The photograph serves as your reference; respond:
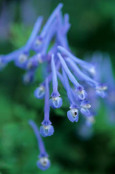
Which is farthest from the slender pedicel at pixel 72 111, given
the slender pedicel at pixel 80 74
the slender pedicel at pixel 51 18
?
the slender pedicel at pixel 51 18

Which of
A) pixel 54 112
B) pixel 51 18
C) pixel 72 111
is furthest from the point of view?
pixel 51 18

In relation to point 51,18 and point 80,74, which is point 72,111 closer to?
point 80,74

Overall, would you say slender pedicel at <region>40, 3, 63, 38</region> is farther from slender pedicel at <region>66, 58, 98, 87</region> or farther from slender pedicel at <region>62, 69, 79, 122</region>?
slender pedicel at <region>62, 69, 79, 122</region>

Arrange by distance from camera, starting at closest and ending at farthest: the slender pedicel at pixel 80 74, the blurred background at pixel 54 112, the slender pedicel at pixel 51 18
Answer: the slender pedicel at pixel 80 74 → the slender pedicel at pixel 51 18 → the blurred background at pixel 54 112

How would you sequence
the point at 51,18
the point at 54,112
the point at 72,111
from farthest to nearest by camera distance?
1. the point at 51,18
2. the point at 54,112
3. the point at 72,111

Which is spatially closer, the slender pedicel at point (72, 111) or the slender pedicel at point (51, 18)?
the slender pedicel at point (72, 111)

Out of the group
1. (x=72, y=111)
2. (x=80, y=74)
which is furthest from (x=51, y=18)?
(x=72, y=111)

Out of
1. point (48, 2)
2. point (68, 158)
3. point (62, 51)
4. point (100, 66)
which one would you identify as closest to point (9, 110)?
point (68, 158)

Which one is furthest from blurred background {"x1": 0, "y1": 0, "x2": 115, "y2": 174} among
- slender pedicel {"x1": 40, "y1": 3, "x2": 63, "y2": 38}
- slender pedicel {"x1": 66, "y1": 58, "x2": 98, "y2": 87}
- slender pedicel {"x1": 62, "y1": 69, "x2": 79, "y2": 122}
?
slender pedicel {"x1": 40, "y1": 3, "x2": 63, "y2": 38}

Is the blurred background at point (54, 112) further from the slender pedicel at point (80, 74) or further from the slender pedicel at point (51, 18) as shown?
the slender pedicel at point (51, 18)
